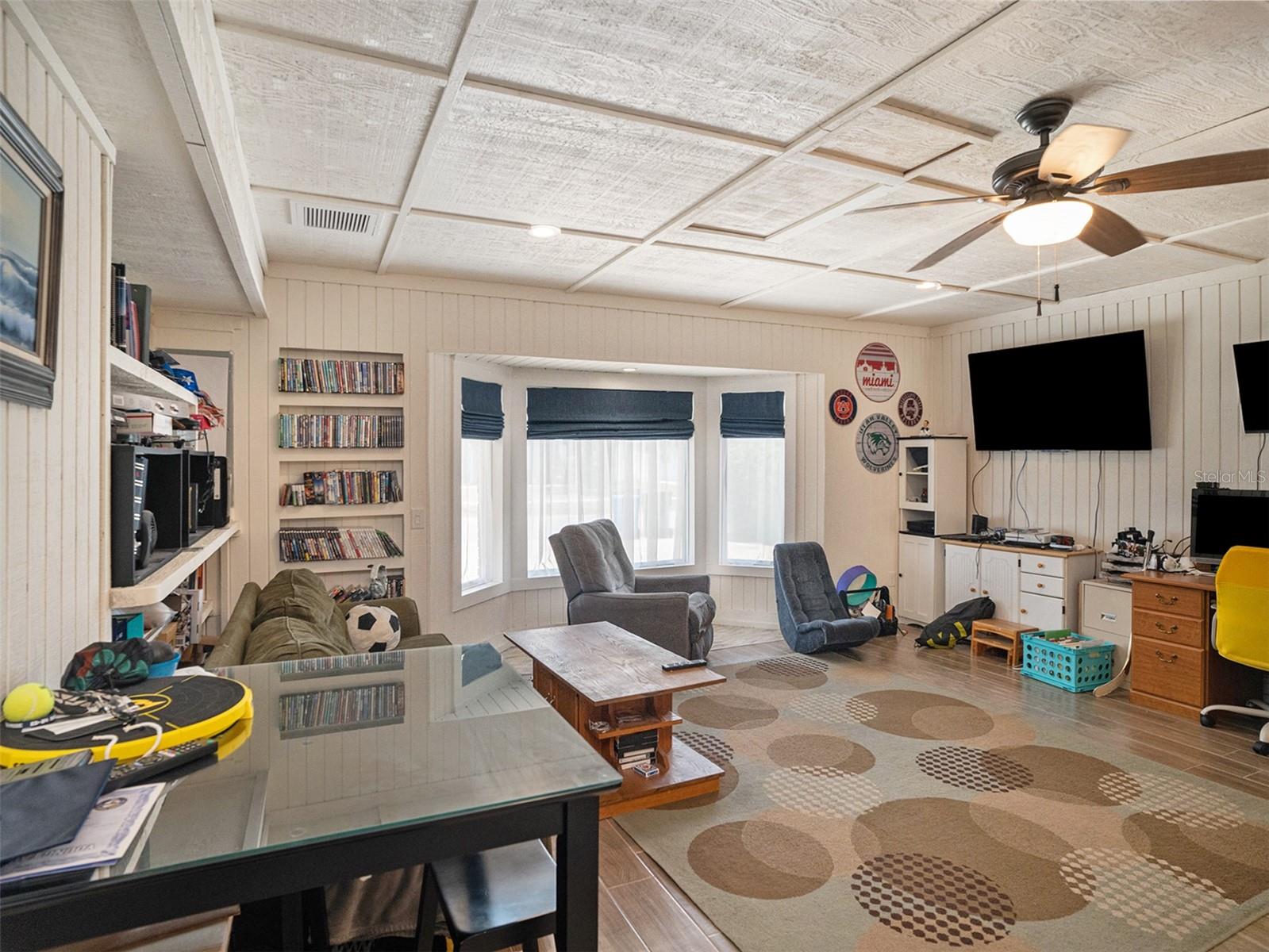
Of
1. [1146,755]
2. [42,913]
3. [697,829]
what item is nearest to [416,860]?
[42,913]

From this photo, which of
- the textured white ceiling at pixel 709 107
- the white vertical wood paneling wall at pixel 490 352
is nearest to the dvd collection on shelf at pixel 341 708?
the textured white ceiling at pixel 709 107

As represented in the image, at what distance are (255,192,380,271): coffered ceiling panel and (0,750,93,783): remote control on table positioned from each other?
8.87 ft

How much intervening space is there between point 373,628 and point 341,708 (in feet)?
6.98

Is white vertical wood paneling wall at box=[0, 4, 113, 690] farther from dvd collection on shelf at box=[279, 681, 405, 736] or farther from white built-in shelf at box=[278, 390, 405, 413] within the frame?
white built-in shelf at box=[278, 390, 405, 413]

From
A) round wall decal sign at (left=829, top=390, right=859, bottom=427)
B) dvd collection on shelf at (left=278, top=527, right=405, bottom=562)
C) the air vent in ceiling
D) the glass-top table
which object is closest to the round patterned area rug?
A: the glass-top table

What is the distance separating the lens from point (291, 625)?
2.69m

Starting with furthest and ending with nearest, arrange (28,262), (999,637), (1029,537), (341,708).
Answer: (1029,537)
(999,637)
(341,708)
(28,262)

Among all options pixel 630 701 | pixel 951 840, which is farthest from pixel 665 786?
pixel 951 840

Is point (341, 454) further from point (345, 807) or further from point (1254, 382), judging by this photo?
point (1254, 382)

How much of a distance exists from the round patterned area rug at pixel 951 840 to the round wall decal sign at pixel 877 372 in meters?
3.11

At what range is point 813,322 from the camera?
609 cm

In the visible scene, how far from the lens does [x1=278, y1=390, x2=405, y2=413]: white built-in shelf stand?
436 centimetres

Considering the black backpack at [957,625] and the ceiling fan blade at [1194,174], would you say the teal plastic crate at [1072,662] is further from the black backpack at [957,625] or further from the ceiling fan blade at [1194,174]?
the ceiling fan blade at [1194,174]

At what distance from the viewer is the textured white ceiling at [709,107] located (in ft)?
6.43
